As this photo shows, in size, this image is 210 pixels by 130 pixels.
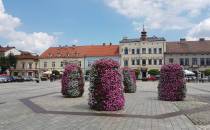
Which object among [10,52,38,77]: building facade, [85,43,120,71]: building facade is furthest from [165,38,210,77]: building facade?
[10,52,38,77]: building facade

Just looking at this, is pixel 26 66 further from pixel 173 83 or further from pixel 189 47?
pixel 173 83

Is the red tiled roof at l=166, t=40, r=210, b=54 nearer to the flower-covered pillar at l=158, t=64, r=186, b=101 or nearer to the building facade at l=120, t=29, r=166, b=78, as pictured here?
the building facade at l=120, t=29, r=166, b=78

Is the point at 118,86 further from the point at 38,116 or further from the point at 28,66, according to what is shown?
the point at 28,66

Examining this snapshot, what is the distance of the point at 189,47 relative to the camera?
8238 centimetres

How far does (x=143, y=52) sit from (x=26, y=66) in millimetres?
34802

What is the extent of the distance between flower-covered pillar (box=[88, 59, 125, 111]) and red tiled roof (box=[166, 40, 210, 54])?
226 feet

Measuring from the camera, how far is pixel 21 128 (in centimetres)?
1031

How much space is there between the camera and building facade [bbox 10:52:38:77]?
325 feet

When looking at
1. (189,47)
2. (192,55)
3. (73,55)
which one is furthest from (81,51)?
(192,55)

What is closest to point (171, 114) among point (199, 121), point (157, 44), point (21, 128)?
point (199, 121)

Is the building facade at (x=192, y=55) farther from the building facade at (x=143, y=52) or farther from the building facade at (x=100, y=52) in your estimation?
the building facade at (x=100, y=52)

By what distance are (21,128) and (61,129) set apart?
1.22 metres

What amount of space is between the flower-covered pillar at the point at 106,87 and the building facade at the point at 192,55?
6727 cm

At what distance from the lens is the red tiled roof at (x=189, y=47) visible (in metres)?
80.8
